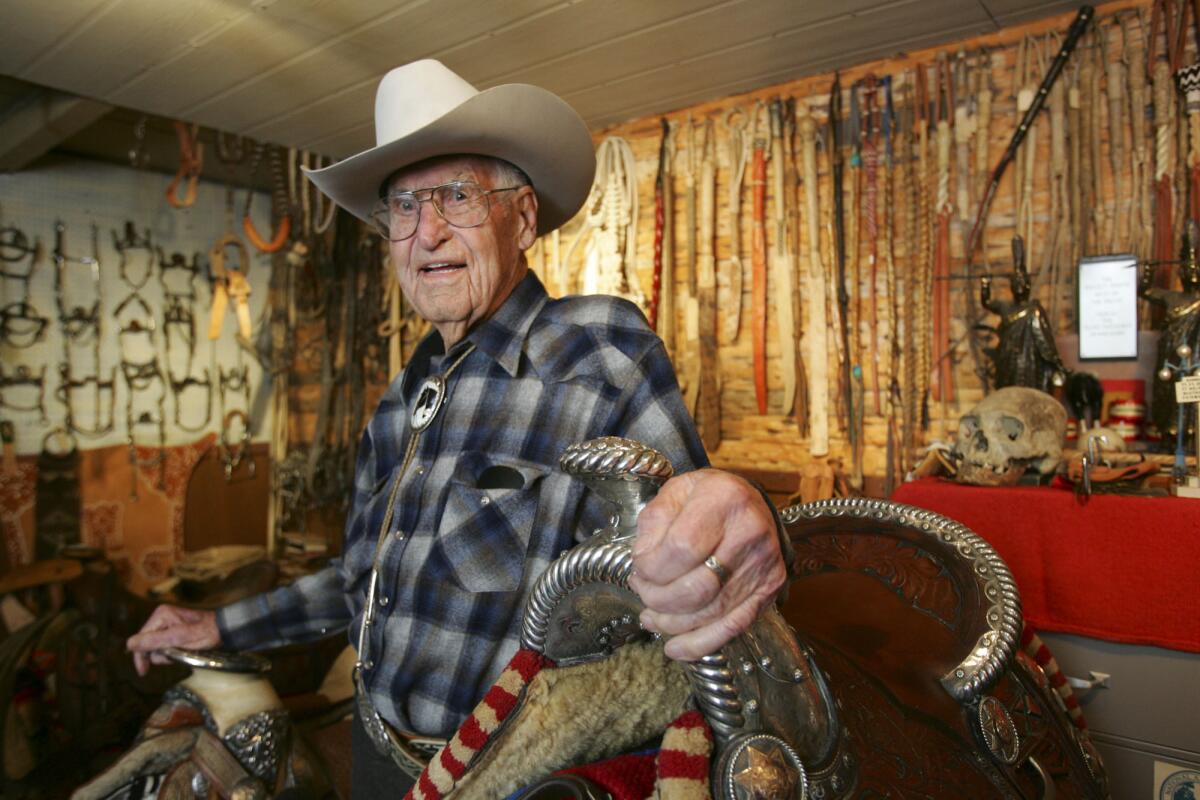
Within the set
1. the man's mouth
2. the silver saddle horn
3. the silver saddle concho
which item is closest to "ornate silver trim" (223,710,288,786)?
the silver saddle concho

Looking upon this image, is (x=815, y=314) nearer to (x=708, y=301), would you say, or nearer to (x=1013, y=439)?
(x=708, y=301)

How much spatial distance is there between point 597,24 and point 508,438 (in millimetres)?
2022

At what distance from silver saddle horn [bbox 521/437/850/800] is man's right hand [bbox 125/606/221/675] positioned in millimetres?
1286

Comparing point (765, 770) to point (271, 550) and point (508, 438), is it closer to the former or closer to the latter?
point (508, 438)

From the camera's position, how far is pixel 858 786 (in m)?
0.63

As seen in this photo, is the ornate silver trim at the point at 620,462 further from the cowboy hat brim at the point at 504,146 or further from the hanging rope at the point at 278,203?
the hanging rope at the point at 278,203

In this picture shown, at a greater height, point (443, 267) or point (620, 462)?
point (443, 267)

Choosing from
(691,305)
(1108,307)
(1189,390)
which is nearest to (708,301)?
(691,305)

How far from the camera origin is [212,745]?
1572 millimetres

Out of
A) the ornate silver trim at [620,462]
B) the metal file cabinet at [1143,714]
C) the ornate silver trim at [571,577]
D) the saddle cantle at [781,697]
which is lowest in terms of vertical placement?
the metal file cabinet at [1143,714]

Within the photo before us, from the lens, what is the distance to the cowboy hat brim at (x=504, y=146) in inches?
54.1

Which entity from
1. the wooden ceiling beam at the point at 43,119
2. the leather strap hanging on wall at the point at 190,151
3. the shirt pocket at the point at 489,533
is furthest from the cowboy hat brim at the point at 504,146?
the leather strap hanging on wall at the point at 190,151

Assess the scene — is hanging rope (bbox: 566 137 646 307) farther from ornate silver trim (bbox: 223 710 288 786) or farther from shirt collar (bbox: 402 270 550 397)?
ornate silver trim (bbox: 223 710 288 786)

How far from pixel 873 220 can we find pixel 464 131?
2400 mm
